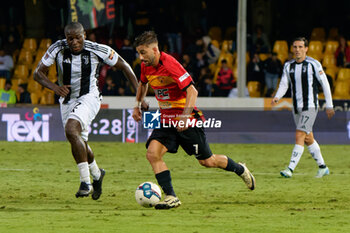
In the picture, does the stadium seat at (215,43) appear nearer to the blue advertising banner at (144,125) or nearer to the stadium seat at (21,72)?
the stadium seat at (21,72)

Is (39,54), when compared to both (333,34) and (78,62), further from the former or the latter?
(78,62)

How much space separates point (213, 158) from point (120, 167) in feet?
16.0

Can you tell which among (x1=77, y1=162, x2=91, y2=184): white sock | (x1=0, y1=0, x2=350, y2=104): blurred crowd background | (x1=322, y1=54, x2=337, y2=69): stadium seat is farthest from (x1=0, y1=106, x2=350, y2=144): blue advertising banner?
(x1=77, y1=162, x2=91, y2=184): white sock

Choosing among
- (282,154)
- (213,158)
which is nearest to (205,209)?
(213,158)

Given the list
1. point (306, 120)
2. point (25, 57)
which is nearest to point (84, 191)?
point (306, 120)

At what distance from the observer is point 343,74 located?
71.1ft

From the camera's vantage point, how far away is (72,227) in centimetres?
707

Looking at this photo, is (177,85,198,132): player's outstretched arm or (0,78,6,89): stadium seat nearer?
(177,85,198,132): player's outstretched arm

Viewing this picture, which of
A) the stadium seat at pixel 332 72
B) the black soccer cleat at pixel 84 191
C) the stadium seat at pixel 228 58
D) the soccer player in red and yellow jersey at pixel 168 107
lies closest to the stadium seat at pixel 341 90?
the stadium seat at pixel 332 72

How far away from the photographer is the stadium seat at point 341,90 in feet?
69.3

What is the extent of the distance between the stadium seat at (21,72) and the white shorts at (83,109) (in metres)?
13.8

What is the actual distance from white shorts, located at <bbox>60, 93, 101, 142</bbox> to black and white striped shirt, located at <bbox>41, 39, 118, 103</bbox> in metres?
0.07

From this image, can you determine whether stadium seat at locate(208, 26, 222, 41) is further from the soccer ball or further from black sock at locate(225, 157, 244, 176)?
the soccer ball

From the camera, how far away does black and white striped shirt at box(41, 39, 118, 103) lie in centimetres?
904
